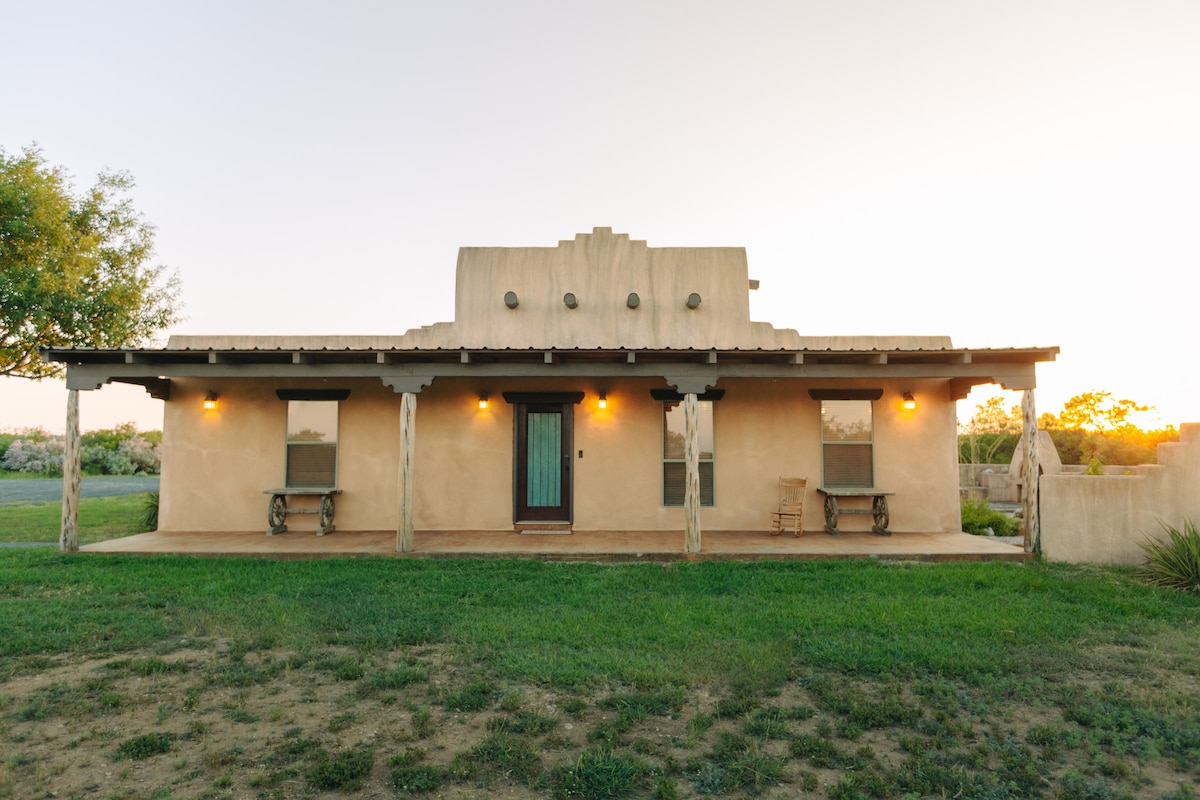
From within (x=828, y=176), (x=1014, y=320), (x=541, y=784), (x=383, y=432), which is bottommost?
(x=541, y=784)

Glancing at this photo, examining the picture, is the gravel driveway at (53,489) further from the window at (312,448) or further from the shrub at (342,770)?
the shrub at (342,770)

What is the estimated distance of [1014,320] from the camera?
19969 mm

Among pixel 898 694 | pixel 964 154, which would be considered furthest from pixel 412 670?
pixel 964 154

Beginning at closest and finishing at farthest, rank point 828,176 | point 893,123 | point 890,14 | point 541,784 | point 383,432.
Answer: point 541,784 < point 383,432 < point 890,14 < point 893,123 < point 828,176

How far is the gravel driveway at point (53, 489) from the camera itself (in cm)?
1695

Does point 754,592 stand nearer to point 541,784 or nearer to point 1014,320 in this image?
point 541,784

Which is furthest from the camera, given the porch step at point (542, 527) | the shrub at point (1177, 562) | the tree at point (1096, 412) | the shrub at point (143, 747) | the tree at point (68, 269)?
the tree at point (1096, 412)

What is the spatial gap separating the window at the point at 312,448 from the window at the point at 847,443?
27.6 feet

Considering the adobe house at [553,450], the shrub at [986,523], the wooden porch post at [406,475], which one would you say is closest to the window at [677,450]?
the adobe house at [553,450]

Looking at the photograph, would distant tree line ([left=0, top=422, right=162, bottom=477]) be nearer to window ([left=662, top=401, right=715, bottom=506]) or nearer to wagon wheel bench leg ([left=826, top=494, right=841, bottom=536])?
window ([left=662, top=401, right=715, bottom=506])

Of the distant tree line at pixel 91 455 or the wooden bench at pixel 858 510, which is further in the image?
the distant tree line at pixel 91 455

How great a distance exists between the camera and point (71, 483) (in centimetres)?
865

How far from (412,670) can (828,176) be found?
14439 millimetres

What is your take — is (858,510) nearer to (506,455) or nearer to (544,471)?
(544,471)
